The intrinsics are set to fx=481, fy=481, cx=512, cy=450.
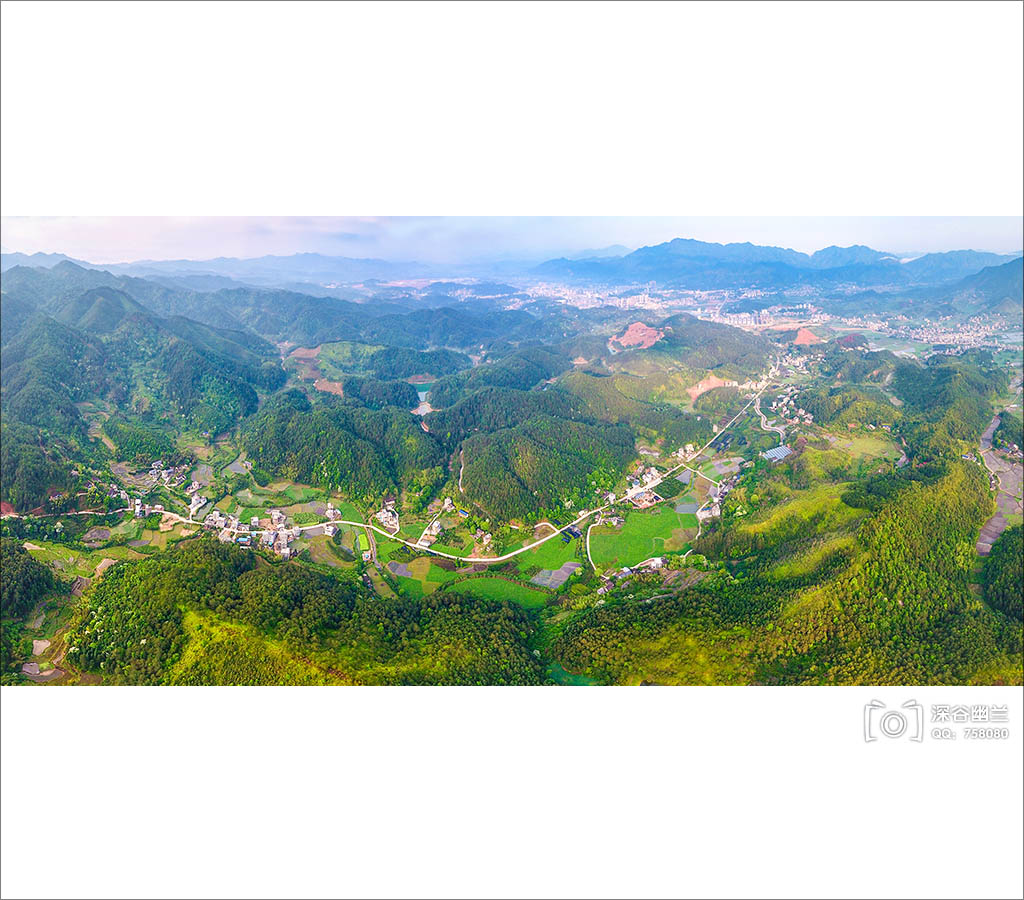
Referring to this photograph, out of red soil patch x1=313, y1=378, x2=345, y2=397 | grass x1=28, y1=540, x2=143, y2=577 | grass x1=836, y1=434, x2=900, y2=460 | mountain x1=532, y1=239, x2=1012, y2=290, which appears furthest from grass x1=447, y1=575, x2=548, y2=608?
mountain x1=532, y1=239, x2=1012, y2=290

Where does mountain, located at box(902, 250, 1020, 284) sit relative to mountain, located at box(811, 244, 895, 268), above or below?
below

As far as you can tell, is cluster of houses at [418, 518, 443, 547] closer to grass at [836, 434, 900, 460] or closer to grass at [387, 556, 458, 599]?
grass at [387, 556, 458, 599]

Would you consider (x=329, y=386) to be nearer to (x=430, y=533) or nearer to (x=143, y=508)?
(x=143, y=508)

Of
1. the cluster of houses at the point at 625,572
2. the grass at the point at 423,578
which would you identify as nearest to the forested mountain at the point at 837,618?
the cluster of houses at the point at 625,572

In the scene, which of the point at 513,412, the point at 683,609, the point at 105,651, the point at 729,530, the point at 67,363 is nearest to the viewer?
the point at 105,651

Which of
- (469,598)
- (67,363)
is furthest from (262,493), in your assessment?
(67,363)

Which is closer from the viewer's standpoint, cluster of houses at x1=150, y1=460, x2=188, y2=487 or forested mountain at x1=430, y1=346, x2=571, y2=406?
cluster of houses at x1=150, y1=460, x2=188, y2=487

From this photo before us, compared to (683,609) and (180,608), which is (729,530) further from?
(180,608)
